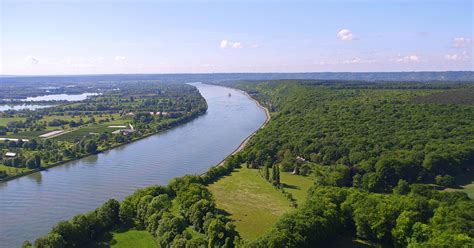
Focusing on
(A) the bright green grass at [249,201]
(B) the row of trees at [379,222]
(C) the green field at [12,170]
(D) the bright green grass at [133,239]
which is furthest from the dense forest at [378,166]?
(C) the green field at [12,170]

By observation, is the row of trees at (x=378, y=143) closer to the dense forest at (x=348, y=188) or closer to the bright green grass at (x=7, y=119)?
the dense forest at (x=348, y=188)

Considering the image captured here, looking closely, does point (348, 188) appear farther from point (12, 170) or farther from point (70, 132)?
point (70, 132)

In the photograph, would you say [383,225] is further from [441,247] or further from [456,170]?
[456,170]

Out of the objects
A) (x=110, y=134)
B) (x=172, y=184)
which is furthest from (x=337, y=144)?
(x=110, y=134)

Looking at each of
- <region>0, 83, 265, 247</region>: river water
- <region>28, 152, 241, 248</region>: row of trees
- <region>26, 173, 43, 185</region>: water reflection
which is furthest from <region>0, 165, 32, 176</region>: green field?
<region>28, 152, 241, 248</region>: row of trees

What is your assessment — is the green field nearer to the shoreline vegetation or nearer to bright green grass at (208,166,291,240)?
the shoreline vegetation
